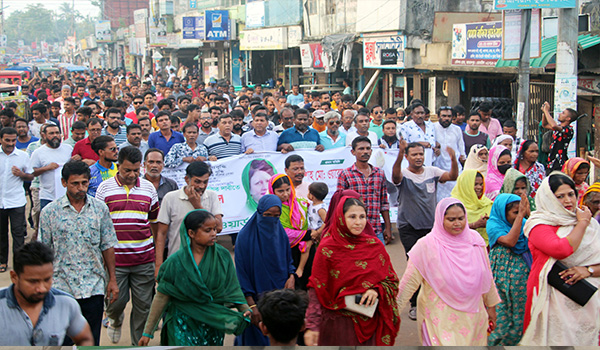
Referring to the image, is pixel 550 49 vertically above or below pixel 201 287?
above

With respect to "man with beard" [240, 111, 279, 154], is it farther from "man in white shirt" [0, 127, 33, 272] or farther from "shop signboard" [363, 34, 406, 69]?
"shop signboard" [363, 34, 406, 69]

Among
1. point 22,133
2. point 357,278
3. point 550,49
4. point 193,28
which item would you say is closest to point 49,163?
point 22,133

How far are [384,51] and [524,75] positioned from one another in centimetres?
895

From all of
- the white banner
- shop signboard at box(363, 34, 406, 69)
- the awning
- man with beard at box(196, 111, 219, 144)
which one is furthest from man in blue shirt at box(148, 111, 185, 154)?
shop signboard at box(363, 34, 406, 69)

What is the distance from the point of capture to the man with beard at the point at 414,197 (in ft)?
20.3

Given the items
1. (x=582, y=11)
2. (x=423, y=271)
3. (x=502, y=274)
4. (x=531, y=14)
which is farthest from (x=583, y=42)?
(x=423, y=271)

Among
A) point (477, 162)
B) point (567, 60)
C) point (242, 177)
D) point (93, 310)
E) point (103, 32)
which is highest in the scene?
point (103, 32)

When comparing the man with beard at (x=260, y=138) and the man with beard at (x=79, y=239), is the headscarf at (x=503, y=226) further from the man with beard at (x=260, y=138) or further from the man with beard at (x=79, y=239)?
the man with beard at (x=260, y=138)

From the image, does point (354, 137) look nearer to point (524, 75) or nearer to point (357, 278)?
point (524, 75)

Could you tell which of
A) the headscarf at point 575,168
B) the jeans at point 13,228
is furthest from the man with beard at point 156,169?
the headscarf at point 575,168

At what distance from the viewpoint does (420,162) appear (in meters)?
6.23

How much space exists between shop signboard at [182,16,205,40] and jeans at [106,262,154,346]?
29854 millimetres

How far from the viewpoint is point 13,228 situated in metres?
7.85

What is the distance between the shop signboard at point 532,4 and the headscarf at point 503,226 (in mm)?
6225
